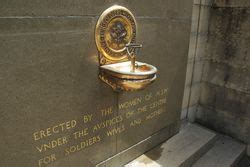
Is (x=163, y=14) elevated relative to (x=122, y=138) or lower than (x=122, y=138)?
elevated

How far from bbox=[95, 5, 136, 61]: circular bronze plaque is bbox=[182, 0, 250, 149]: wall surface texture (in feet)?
6.81

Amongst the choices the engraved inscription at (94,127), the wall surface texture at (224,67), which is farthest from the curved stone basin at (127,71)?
the wall surface texture at (224,67)

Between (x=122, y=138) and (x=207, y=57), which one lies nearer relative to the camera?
(x=122, y=138)

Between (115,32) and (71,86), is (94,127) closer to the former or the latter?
(71,86)

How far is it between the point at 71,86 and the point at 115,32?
827 millimetres

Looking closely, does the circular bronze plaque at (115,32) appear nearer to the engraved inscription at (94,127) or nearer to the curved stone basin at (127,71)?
the curved stone basin at (127,71)

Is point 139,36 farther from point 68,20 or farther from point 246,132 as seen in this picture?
point 246,132

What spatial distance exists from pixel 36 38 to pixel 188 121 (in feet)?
12.4

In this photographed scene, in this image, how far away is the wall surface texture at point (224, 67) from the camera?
12.8 feet

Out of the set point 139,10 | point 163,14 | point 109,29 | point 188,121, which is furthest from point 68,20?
point 188,121

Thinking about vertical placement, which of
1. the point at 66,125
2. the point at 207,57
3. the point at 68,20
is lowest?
the point at 66,125

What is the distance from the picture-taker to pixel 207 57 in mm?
4449

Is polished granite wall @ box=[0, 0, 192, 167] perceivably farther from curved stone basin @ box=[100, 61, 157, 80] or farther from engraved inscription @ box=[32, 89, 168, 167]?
curved stone basin @ box=[100, 61, 157, 80]

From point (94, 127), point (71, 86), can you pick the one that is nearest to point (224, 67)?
point (94, 127)
